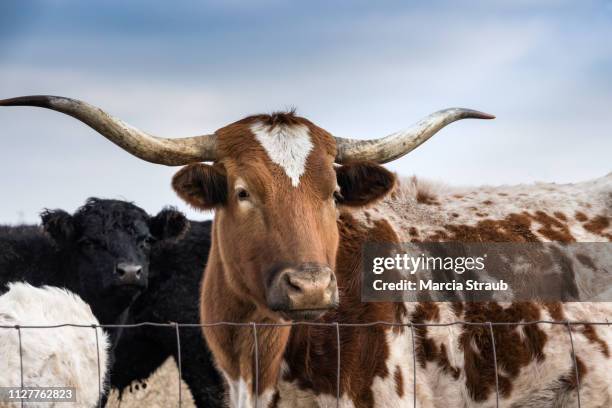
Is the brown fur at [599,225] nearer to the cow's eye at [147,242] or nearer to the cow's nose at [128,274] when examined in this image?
the cow's nose at [128,274]

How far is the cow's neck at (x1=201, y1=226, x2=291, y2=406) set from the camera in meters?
5.16

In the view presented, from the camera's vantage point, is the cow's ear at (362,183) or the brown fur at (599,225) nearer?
the cow's ear at (362,183)

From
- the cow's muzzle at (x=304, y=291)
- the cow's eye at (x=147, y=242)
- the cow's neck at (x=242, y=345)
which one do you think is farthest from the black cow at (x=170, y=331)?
the cow's muzzle at (x=304, y=291)

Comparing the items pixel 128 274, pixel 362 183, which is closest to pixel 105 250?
pixel 128 274

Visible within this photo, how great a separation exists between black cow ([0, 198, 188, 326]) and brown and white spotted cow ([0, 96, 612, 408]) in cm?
345

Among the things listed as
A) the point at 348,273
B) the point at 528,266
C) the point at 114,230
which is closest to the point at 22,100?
the point at 348,273

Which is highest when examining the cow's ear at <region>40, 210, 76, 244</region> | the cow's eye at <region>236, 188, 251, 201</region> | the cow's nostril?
the cow's ear at <region>40, 210, 76, 244</region>

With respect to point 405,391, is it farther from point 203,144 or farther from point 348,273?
point 203,144

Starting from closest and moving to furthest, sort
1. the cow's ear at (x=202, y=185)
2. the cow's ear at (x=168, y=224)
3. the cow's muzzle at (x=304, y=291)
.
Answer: the cow's muzzle at (x=304, y=291) < the cow's ear at (x=202, y=185) < the cow's ear at (x=168, y=224)

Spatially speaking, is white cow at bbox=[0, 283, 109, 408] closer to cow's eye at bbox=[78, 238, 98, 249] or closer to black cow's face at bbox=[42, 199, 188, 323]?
black cow's face at bbox=[42, 199, 188, 323]

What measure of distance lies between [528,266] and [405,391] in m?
1.39

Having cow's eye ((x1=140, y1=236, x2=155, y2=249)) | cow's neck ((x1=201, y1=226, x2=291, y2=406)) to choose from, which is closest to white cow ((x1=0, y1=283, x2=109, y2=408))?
cow's neck ((x1=201, y1=226, x2=291, y2=406))

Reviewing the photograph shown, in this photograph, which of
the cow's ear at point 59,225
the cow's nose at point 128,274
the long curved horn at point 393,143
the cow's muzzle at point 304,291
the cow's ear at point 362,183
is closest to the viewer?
the cow's muzzle at point 304,291

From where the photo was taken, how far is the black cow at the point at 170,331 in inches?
365
